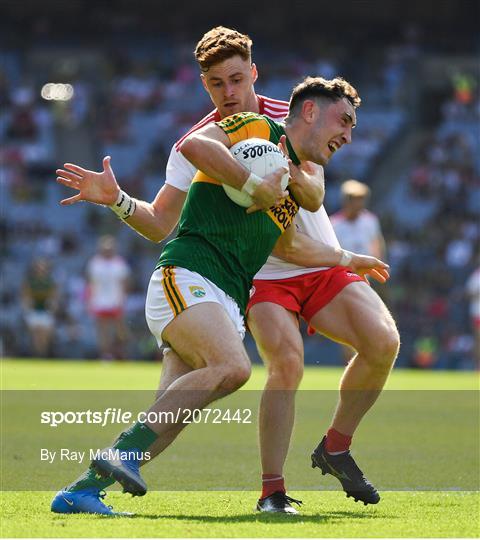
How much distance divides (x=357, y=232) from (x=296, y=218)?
917cm

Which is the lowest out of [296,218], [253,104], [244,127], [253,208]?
[253,208]

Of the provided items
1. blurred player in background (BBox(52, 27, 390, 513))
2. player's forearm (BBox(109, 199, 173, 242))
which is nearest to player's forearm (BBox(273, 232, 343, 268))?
blurred player in background (BBox(52, 27, 390, 513))

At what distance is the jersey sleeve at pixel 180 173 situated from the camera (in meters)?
7.14

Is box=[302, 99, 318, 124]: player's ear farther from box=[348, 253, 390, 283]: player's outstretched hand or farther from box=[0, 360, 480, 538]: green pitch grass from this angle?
box=[0, 360, 480, 538]: green pitch grass

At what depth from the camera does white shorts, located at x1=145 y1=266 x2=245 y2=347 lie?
636 cm

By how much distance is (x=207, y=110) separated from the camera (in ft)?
115

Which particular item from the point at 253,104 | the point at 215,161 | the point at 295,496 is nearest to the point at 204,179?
the point at 215,161

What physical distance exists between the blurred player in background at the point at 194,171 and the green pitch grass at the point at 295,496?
1.55ft

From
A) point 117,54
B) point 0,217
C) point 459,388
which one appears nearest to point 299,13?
point 117,54

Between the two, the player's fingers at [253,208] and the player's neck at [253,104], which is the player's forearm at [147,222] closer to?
the player's fingers at [253,208]

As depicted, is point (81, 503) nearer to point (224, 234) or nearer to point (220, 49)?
point (224, 234)

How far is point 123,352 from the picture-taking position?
1096 inches

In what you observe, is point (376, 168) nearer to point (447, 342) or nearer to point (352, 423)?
point (447, 342)

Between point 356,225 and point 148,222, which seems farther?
point 356,225
